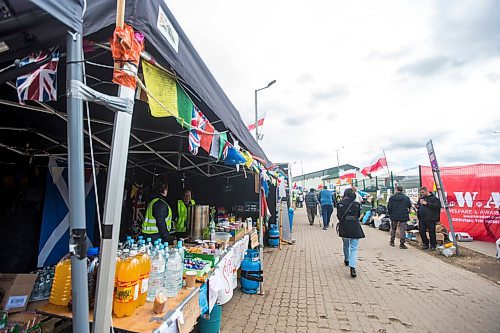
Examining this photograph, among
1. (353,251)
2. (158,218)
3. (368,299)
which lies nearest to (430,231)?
(353,251)

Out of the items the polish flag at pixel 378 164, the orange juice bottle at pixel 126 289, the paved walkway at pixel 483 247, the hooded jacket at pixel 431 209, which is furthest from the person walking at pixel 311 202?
the orange juice bottle at pixel 126 289

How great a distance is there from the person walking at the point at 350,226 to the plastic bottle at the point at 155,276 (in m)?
4.34

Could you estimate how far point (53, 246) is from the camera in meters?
3.72

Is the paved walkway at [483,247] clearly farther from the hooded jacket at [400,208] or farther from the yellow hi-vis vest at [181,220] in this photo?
the yellow hi-vis vest at [181,220]

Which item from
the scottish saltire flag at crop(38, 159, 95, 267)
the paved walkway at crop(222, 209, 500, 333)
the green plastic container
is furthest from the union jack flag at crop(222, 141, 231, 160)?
the scottish saltire flag at crop(38, 159, 95, 267)

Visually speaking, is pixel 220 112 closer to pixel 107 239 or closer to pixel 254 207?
pixel 107 239

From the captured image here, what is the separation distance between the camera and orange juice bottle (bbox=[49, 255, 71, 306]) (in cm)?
177

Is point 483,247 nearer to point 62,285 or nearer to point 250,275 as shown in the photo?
point 250,275

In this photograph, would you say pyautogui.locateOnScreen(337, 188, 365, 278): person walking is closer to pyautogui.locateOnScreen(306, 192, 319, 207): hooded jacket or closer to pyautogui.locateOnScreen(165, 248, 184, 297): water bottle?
pyautogui.locateOnScreen(165, 248, 184, 297): water bottle

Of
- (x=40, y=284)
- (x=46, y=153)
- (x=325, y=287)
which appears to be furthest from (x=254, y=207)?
(x=40, y=284)

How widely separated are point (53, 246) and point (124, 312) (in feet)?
9.86

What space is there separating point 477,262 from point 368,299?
13.8 feet

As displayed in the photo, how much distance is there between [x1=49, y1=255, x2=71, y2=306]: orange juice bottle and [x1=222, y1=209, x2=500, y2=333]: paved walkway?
2.08m

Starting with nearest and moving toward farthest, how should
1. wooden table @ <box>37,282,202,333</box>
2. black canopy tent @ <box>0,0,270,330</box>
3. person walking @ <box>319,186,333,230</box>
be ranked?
1. black canopy tent @ <box>0,0,270,330</box>
2. wooden table @ <box>37,282,202,333</box>
3. person walking @ <box>319,186,333,230</box>
